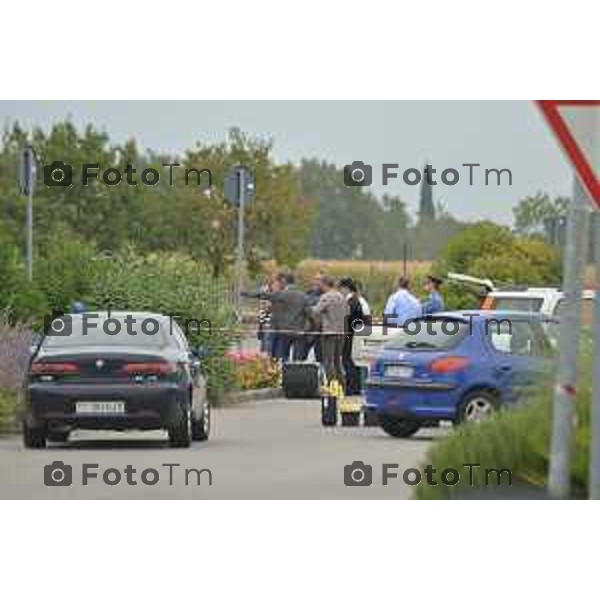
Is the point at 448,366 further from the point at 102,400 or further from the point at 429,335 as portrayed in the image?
the point at 102,400

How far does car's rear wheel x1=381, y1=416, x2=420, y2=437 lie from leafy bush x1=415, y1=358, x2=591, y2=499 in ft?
16.8

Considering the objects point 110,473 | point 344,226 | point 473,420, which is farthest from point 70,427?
point 473,420

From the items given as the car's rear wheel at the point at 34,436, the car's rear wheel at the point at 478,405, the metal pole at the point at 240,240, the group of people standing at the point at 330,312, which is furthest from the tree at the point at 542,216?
the car's rear wheel at the point at 34,436

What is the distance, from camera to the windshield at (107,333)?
2022 centimetres

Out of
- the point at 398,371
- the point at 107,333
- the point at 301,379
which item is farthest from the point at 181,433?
the point at 301,379

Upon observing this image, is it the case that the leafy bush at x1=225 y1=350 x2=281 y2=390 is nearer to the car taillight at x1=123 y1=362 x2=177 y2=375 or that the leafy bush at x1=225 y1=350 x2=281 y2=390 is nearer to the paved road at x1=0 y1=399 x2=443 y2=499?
the paved road at x1=0 y1=399 x2=443 y2=499

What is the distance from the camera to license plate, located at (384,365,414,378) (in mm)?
20938

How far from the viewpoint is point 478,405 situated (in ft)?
60.9

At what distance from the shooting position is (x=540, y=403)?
15.3 metres

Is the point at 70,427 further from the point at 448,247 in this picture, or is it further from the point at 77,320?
the point at 448,247

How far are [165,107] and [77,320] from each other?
359 centimetres

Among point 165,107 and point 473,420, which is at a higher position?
point 165,107

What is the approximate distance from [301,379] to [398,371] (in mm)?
3959

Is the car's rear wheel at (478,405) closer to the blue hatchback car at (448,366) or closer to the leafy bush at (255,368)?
the blue hatchback car at (448,366)
